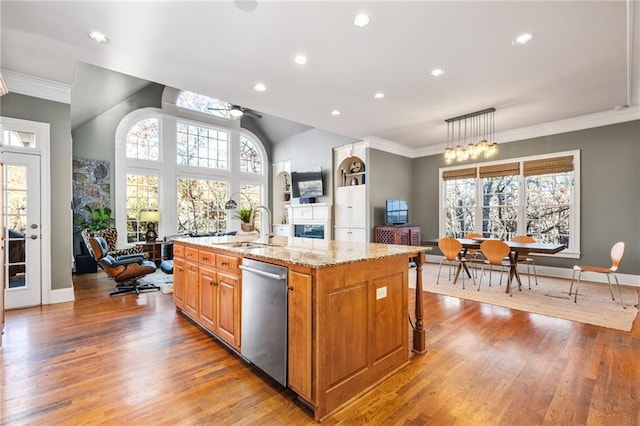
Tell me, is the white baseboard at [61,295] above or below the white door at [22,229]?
below

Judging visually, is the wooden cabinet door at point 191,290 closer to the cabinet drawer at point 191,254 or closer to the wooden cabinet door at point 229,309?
the cabinet drawer at point 191,254

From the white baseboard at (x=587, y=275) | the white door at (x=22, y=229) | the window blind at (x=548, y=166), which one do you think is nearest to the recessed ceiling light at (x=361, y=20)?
the white door at (x=22, y=229)

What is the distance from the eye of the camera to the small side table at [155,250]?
671 cm

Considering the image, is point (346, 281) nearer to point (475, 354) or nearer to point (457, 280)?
point (475, 354)

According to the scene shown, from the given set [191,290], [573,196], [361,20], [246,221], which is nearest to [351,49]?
[361,20]

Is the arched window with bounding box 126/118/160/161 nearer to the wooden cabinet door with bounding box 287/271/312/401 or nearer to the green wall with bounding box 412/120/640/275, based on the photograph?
the wooden cabinet door with bounding box 287/271/312/401

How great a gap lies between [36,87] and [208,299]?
3.68 meters

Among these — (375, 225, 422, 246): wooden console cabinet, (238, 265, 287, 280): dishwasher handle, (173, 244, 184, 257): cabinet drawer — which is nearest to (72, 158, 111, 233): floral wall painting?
(173, 244, 184, 257): cabinet drawer

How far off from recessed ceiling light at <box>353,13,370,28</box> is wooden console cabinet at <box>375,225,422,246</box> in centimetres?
436

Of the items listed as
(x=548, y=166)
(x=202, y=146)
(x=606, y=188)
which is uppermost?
(x=202, y=146)

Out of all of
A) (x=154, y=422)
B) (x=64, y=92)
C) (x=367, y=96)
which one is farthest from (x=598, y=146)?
(x=64, y=92)

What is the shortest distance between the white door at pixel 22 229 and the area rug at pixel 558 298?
17.7 ft

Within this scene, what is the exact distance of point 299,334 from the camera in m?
1.77

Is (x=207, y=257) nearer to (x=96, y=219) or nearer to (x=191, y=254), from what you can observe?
(x=191, y=254)
